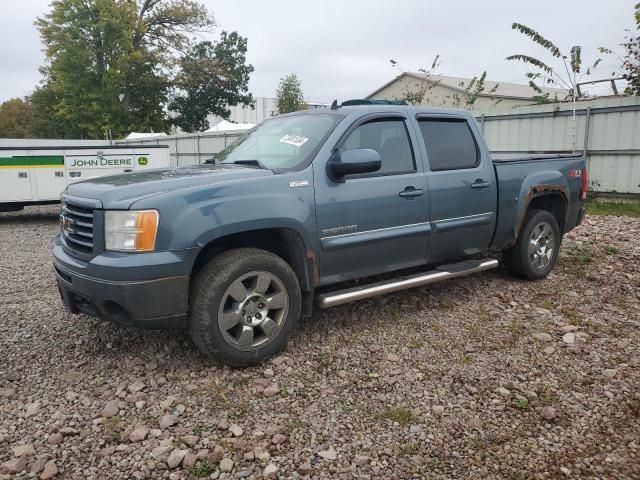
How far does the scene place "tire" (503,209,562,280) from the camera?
5.40 metres

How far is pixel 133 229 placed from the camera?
3.17 metres

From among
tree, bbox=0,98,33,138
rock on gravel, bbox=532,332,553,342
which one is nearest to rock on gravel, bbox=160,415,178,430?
rock on gravel, bbox=532,332,553,342

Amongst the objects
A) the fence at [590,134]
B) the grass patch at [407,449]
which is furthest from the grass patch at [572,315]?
the fence at [590,134]

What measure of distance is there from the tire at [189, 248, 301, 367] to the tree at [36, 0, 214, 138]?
3177 cm

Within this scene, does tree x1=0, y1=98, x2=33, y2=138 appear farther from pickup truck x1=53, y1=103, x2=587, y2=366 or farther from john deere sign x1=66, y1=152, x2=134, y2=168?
pickup truck x1=53, y1=103, x2=587, y2=366

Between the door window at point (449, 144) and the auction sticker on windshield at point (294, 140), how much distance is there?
3.78ft

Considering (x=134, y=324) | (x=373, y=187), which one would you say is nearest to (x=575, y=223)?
(x=373, y=187)

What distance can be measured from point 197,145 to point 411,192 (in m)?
17.3

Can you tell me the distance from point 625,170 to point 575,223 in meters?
5.73

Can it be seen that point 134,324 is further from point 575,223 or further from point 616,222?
point 616,222

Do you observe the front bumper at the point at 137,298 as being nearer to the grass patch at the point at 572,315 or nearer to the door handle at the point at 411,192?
the door handle at the point at 411,192

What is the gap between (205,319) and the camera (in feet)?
10.9

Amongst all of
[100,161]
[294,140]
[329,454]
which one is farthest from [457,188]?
[100,161]

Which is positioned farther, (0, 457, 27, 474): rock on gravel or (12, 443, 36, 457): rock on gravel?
(12, 443, 36, 457): rock on gravel
